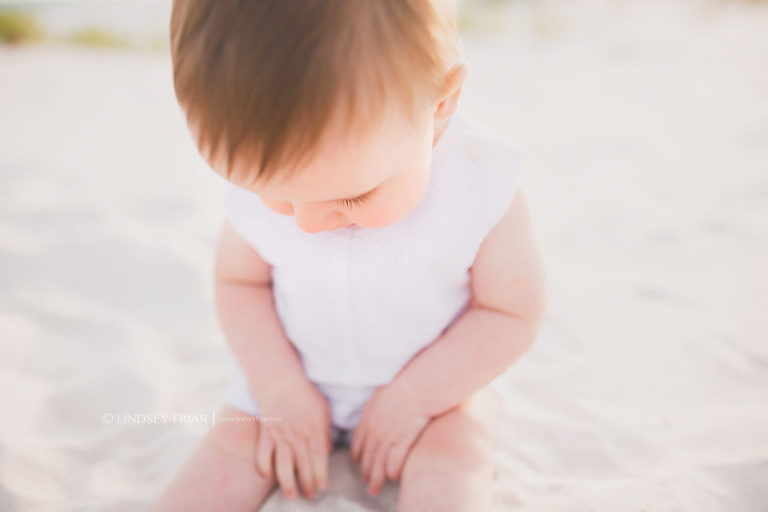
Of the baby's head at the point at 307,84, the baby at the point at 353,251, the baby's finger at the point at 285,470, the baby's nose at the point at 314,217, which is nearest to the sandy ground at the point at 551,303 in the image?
the baby's finger at the point at 285,470

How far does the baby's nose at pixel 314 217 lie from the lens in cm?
74

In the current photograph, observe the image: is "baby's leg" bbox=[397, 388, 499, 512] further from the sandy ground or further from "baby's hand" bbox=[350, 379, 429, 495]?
the sandy ground

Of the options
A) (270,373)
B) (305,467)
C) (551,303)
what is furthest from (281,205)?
(551,303)

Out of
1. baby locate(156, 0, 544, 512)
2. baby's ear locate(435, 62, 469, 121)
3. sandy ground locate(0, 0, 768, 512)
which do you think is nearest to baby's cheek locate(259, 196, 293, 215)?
baby locate(156, 0, 544, 512)

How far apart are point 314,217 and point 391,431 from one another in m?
0.41

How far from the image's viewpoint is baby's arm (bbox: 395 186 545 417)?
2.97 ft

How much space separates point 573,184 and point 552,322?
85 centimetres

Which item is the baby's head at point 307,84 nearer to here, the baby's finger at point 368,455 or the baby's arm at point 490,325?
the baby's arm at point 490,325

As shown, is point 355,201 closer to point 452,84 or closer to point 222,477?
point 452,84

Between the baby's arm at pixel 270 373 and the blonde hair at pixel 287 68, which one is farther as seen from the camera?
the baby's arm at pixel 270 373

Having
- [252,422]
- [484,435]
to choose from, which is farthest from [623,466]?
[252,422]

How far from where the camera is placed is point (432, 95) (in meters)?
0.68

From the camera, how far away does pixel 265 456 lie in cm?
97

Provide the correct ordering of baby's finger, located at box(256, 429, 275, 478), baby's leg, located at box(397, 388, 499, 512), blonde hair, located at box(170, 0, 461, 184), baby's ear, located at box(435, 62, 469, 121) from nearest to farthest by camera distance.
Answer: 1. blonde hair, located at box(170, 0, 461, 184)
2. baby's ear, located at box(435, 62, 469, 121)
3. baby's leg, located at box(397, 388, 499, 512)
4. baby's finger, located at box(256, 429, 275, 478)
